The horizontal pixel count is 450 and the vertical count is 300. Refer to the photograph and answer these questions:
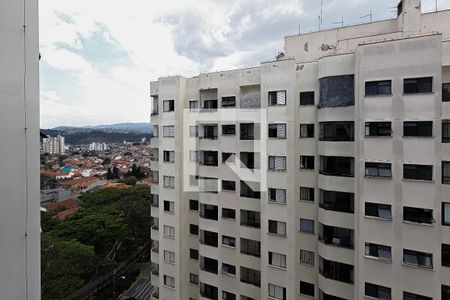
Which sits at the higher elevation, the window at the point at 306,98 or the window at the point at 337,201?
the window at the point at 306,98

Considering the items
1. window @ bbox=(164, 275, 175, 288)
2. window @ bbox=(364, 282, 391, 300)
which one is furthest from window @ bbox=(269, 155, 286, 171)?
window @ bbox=(164, 275, 175, 288)

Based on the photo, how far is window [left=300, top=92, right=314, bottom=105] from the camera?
1697 centimetres

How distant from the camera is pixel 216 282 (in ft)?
64.7

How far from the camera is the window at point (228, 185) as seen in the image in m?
19.4

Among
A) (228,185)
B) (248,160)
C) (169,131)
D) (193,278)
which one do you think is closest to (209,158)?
(228,185)

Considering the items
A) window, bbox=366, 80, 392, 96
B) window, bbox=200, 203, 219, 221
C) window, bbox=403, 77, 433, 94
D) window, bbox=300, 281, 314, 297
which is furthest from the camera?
window, bbox=200, 203, 219, 221

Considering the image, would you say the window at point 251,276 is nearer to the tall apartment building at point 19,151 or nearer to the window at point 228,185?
the window at point 228,185

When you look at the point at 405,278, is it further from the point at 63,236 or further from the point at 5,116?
the point at 63,236

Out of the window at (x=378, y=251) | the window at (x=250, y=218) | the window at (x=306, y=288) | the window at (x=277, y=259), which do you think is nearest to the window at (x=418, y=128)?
the window at (x=378, y=251)

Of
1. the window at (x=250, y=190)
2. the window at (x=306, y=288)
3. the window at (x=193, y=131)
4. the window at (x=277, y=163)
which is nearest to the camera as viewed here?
the window at (x=306, y=288)

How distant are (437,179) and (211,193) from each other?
42.6ft

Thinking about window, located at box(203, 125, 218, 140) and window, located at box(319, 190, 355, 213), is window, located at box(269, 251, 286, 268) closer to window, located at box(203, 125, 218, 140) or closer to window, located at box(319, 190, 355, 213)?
window, located at box(319, 190, 355, 213)

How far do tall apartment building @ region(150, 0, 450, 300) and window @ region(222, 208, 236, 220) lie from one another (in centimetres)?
9

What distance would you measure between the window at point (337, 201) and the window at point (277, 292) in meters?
5.70
